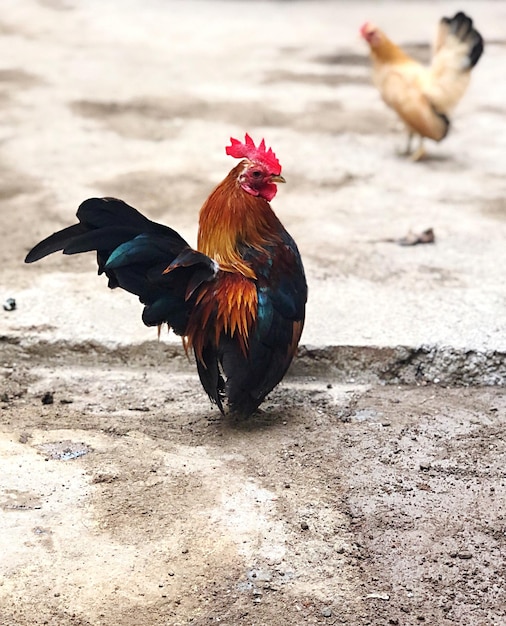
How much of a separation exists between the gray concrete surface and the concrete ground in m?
0.02

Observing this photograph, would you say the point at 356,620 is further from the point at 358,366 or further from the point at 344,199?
the point at 344,199

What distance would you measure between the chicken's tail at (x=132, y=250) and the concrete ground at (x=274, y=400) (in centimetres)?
61

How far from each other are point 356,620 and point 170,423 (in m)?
1.38

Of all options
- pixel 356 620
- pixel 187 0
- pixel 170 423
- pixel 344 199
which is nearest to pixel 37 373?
pixel 170 423

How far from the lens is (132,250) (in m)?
3.53

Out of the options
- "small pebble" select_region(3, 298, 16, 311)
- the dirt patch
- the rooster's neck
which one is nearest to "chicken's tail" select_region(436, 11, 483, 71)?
the dirt patch

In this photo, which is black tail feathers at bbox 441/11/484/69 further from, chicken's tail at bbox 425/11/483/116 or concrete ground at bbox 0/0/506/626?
concrete ground at bbox 0/0/506/626

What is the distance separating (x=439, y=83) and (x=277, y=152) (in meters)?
1.27

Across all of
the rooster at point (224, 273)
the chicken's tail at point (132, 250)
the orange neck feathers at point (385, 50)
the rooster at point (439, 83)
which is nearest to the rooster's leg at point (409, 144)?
the rooster at point (439, 83)

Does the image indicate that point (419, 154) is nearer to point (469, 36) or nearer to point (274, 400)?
point (469, 36)

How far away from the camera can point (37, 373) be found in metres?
4.34

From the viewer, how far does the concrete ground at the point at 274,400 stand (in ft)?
9.65

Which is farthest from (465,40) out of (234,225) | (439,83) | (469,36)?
(234,225)

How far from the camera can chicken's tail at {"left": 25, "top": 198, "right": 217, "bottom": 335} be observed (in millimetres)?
3545
